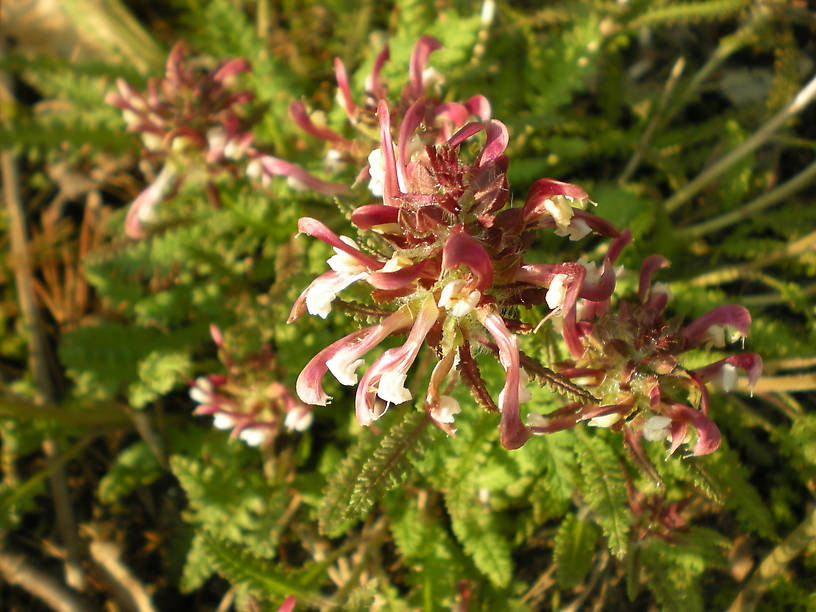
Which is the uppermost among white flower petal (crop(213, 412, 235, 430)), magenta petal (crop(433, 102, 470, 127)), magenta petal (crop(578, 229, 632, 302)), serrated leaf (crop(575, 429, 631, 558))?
magenta petal (crop(433, 102, 470, 127))

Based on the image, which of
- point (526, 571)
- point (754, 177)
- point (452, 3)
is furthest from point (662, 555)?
point (452, 3)

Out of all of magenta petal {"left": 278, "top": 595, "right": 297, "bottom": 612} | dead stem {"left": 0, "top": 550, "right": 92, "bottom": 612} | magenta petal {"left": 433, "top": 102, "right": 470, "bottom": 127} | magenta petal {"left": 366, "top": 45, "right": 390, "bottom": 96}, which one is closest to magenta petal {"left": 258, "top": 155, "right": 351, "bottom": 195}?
magenta petal {"left": 366, "top": 45, "right": 390, "bottom": 96}

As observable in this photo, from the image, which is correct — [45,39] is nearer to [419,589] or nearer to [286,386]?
[286,386]

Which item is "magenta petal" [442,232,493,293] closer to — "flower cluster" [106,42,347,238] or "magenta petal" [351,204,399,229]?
"magenta petal" [351,204,399,229]

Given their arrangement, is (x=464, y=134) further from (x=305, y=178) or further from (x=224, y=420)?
(x=224, y=420)

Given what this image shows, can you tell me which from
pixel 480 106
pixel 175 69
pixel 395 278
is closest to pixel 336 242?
pixel 395 278

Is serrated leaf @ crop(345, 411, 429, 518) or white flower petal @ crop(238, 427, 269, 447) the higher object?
serrated leaf @ crop(345, 411, 429, 518)

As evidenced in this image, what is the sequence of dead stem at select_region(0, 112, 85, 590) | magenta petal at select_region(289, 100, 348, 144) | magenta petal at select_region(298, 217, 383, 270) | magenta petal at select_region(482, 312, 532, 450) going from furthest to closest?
dead stem at select_region(0, 112, 85, 590)
magenta petal at select_region(289, 100, 348, 144)
magenta petal at select_region(298, 217, 383, 270)
magenta petal at select_region(482, 312, 532, 450)
